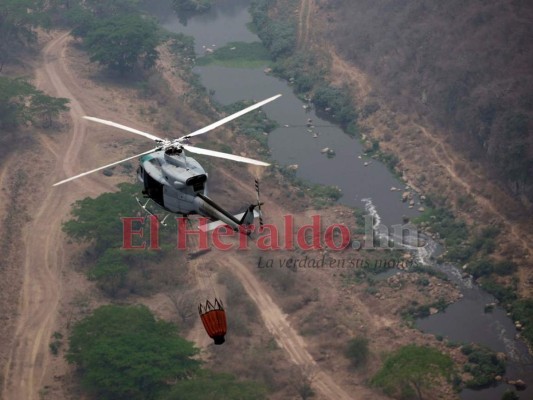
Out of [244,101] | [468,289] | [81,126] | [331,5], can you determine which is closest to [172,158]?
[468,289]

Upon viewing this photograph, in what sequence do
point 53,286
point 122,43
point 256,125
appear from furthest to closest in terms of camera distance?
point 122,43 → point 256,125 → point 53,286

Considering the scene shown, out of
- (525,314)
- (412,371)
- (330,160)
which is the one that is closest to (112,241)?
(412,371)

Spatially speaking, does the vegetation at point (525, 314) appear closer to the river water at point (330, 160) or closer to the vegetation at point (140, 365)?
the river water at point (330, 160)

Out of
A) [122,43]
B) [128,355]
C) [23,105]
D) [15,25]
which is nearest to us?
[128,355]

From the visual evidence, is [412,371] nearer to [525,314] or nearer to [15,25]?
[525,314]

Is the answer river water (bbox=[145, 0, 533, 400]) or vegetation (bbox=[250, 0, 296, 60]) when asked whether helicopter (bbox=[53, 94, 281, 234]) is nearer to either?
river water (bbox=[145, 0, 533, 400])

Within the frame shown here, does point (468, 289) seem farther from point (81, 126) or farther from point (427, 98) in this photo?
point (81, 126)

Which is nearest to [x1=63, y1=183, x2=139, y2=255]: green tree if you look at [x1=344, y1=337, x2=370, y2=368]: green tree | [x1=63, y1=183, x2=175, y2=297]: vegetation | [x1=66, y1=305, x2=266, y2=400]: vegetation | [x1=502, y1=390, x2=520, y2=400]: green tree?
[x1=63, y1=183, x2=175, y2=297]: vegetation

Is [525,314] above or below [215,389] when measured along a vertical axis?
below

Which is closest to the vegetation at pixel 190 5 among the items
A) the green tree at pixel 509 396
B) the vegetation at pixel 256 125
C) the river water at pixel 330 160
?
the river water at pixel 330 160
